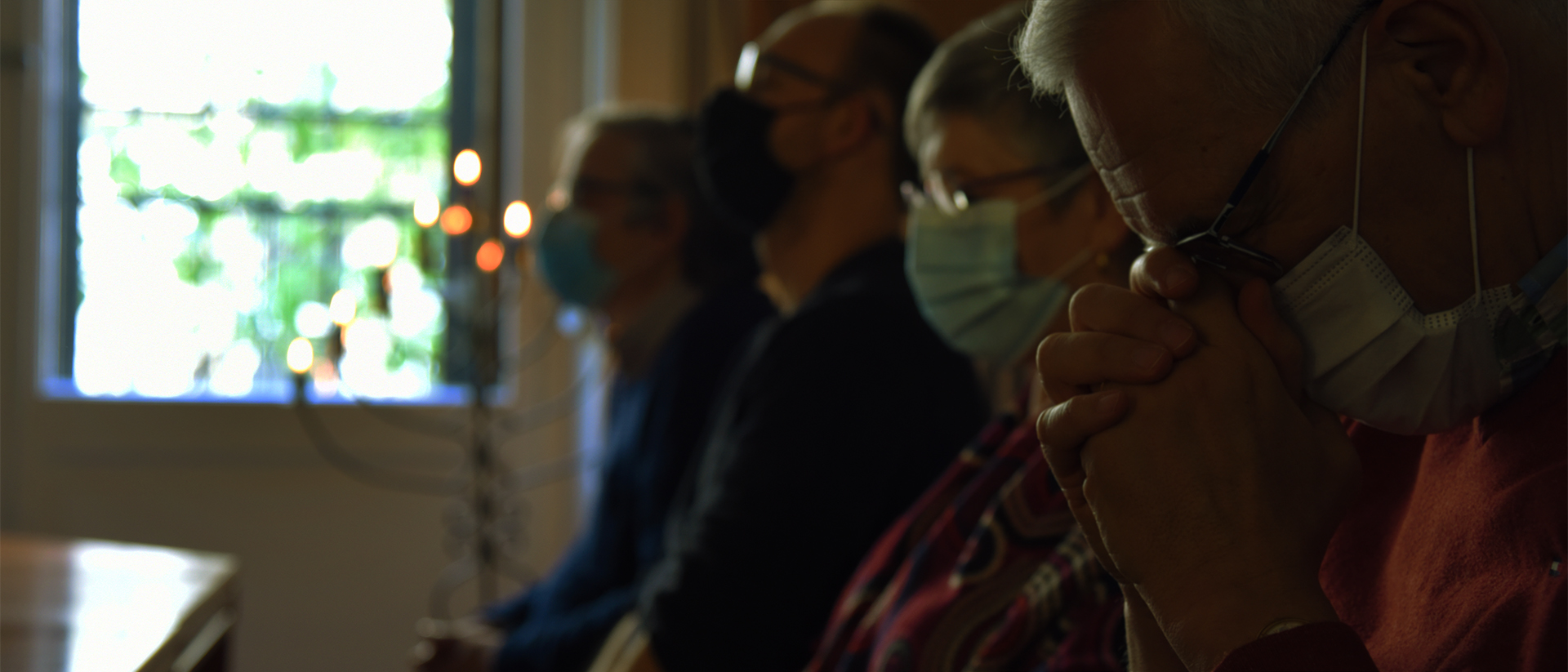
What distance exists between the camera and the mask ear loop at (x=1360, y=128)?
642 mm

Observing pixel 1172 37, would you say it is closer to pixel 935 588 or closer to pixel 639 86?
pixel 935 588

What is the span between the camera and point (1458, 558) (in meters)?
0.64

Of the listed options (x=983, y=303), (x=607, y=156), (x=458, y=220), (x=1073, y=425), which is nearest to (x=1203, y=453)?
(x=1073, y=425)

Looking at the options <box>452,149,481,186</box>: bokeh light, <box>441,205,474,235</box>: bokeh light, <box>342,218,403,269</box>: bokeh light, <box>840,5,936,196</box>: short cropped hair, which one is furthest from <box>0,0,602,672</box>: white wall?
<box>840,5,936,196</box>: short cropped hair

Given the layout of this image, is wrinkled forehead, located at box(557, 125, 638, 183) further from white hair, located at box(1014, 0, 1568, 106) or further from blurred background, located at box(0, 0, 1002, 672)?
white hair, located at box(1014, 0, 1568, 106)

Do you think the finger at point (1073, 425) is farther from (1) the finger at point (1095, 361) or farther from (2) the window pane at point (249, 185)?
(2) the window pane at point (249, 185)

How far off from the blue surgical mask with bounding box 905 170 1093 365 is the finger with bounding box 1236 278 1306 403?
0.52m

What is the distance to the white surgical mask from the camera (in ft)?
2.09

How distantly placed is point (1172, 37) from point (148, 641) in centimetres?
100

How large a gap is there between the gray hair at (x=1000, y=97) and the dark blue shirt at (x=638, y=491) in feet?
2.76

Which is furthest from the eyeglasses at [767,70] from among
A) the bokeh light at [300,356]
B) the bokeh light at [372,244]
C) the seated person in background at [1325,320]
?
the bokeh light at [372,244]

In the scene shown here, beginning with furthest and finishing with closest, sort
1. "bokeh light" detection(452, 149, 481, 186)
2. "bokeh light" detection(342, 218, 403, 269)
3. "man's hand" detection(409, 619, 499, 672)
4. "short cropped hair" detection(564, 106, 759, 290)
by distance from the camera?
"bokeh light" detection(342, 218, 403, 269), "bokeh light" detection(452, 149, 481, 186), "short cropped hair" detection(564, 106, 759, 290), "man's hand" detection(409, 619, 499, 672)

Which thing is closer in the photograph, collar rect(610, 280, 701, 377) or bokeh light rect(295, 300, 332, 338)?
collar rect(610, 280, 701, 377)

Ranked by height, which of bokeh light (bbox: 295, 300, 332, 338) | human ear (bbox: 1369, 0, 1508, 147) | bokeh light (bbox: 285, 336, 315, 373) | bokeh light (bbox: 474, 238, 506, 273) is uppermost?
human ear (bbox: 1369, 0, 1508, 147)
